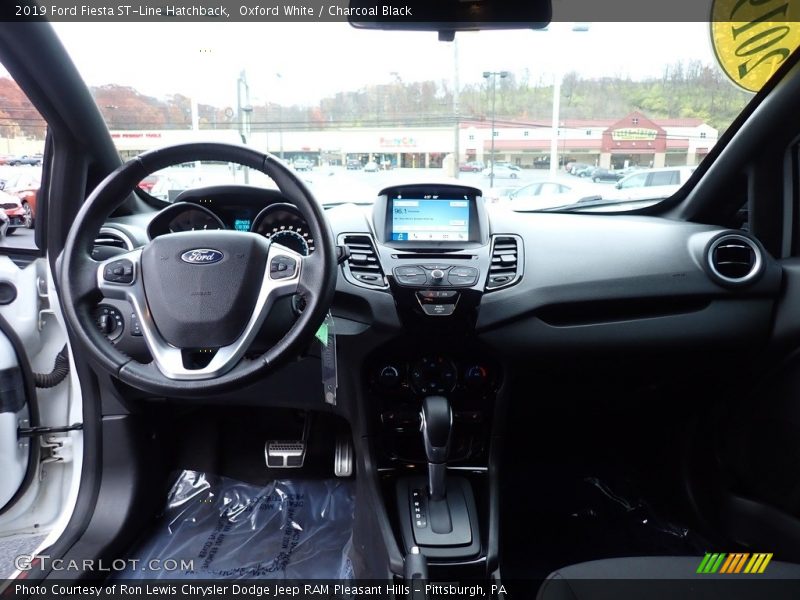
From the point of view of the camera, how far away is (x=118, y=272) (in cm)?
137

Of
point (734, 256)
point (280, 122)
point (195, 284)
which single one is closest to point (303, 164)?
point (280, 122)

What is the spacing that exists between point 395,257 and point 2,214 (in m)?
1.50

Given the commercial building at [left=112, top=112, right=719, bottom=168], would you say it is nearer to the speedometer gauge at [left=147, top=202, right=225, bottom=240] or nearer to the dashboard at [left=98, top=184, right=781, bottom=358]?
the dashboard at [left=98, top=184, right=781, bottom=358]

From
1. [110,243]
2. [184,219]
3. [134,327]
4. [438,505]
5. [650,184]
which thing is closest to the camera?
[134,327]

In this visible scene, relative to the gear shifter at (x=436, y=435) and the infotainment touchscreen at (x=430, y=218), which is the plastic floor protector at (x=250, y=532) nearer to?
the gear shifter at (x=436, y=435)

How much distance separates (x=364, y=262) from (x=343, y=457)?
1.06 metres

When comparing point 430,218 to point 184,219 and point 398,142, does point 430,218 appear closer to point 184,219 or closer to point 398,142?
point 398,142

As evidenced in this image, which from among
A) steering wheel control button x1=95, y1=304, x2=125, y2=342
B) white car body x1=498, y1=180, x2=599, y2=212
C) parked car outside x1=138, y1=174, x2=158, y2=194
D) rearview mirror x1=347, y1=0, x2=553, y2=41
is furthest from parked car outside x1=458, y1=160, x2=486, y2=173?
steering wheel control button x1=95, y1=304, x2=125, y2=342

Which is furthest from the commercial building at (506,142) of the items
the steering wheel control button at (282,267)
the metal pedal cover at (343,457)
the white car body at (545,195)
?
the metal pedal cover at (343,457)

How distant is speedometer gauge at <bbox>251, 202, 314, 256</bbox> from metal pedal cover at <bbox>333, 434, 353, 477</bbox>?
1.10m

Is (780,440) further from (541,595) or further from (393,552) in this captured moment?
(393,552)

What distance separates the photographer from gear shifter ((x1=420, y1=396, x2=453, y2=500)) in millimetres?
1773

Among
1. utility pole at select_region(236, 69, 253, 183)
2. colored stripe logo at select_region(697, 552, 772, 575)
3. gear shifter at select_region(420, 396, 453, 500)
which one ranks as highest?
utility pole at select_region(236, 69, 253, 183)

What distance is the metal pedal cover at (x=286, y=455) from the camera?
247cm
